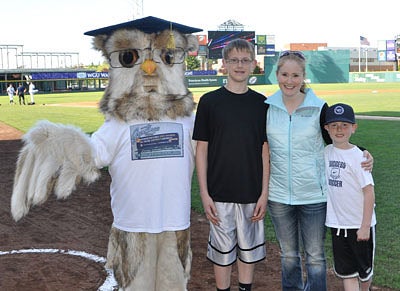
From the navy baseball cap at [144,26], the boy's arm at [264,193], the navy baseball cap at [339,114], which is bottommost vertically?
the boy's arm at [264,193]

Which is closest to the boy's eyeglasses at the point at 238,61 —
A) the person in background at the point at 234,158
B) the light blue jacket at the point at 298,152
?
the person in background at the point at 234,158

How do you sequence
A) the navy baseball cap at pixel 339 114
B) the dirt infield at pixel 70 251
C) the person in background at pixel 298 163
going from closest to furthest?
the navy baseball cap at pixel 339 114
the person in background at pixel 298 163
the dirt infield at pixel 70 251

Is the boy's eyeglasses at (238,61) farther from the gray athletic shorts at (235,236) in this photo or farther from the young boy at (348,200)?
the gray athletic shorts at (235,236)

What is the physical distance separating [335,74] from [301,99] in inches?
Result: 2553

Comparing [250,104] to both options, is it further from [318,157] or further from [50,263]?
[50,263]

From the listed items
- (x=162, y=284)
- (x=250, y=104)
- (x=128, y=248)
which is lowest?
(x=162, y=284)

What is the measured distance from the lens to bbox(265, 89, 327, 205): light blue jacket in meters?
3.49

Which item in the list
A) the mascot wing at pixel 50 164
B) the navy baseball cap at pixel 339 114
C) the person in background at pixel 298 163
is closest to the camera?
the mascot wing at pixel 50 164

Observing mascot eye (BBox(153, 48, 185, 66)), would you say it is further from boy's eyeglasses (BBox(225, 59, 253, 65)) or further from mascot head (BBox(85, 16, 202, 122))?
boy's eyeglasses (BBox(225, 59, 253, 65))

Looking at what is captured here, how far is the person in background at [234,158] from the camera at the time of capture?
3.53 m

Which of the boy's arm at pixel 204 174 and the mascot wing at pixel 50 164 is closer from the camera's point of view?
the mascot wing at pixel 50 164

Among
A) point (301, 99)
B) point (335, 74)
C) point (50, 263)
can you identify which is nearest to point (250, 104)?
point (301, 99)

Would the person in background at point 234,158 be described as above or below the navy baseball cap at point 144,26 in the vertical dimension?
below

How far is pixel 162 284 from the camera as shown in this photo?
347 centimetres
